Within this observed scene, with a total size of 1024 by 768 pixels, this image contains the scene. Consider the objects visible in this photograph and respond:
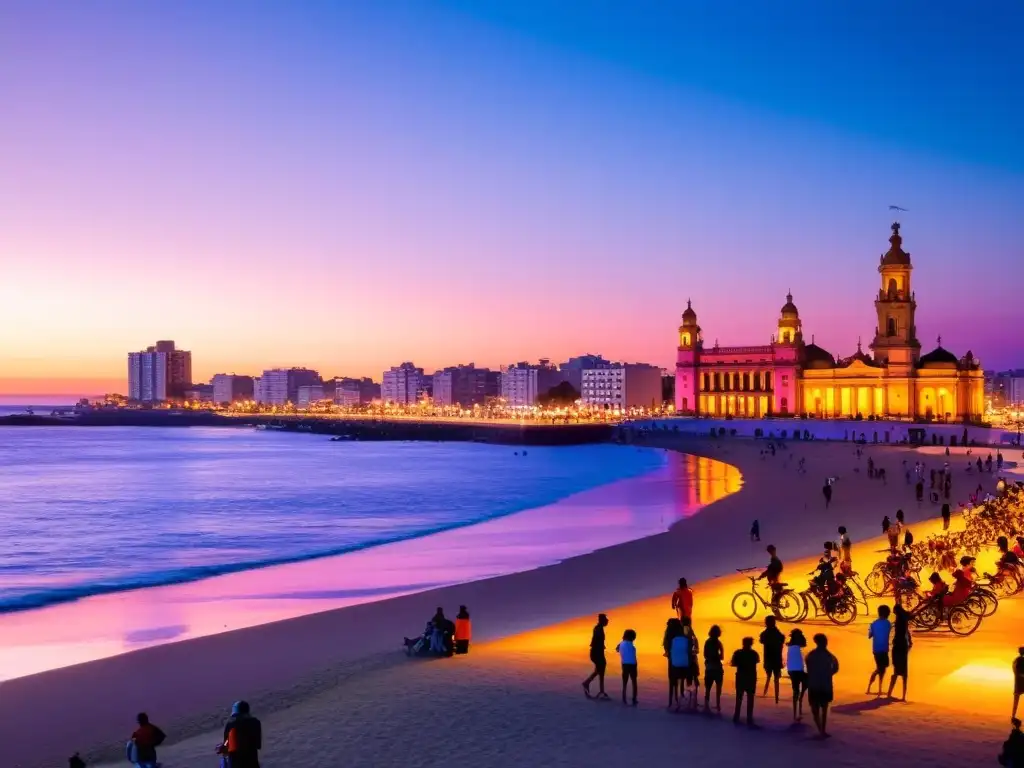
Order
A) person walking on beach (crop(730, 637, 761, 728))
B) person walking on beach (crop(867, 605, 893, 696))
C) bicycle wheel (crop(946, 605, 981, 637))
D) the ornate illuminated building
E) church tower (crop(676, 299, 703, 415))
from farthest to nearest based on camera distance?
church tower (crop(676, 299, 703, 415)), the ornate illuminated building, bicycle wheel (crop(946, 605, 981, 637)), person walking on beach (crop(867, 605, 893, 696)), person walking on beach (crop(730, 637, 761, 728))

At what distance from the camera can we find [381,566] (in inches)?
1136

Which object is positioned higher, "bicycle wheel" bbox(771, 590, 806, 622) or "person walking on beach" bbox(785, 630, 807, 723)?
"person walking on beach" bbox(785, 630, 807, 723)

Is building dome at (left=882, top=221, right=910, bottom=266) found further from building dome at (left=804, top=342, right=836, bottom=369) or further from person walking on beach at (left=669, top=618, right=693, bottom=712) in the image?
person walking on beach at (left=669, top=618, right=693, bottom=712)

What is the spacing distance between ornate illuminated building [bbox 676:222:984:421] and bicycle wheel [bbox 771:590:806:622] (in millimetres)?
80853

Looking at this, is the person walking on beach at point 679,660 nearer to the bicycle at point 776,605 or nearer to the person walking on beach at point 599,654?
the person walking on beach at point 599,654

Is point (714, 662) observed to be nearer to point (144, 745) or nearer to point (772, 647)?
point (772, 647)

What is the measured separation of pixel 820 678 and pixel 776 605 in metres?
→ 5.59

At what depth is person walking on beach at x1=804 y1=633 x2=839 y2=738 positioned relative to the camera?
10.2 meters

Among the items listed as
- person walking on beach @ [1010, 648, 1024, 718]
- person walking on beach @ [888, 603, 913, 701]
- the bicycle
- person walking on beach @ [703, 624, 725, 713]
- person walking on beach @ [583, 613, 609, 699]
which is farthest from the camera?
the bicycle

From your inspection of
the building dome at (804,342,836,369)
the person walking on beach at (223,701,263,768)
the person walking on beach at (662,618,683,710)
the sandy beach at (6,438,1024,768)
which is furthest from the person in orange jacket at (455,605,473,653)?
the building dome at (804,342,836,369)

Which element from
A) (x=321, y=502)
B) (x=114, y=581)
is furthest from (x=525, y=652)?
(x=321, y=502)

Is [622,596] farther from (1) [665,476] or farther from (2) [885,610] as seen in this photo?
(1) [665,476]

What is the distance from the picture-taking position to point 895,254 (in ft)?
336

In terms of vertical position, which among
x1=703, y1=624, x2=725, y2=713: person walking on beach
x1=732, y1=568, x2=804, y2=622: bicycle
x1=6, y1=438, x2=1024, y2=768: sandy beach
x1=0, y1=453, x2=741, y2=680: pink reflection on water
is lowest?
x1=0, y1=453, x2=741, y2=680: pink reflection on water
